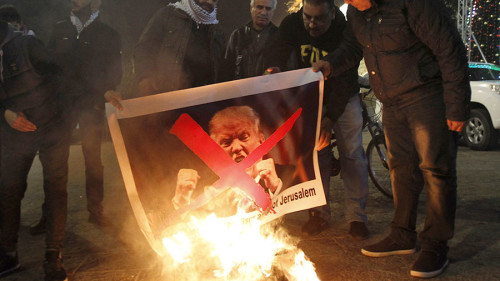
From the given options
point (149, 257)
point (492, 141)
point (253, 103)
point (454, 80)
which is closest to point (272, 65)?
point (253, 103)

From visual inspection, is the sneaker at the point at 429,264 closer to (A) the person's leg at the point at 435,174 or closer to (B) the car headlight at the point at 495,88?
(A) the person's leg at the point at 435,174

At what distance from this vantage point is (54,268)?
125 inches

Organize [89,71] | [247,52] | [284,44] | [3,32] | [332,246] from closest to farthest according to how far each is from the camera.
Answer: [3,32], [332,246], [284,44], [89,71], [247,52]

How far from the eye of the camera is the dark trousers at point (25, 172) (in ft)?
10.8

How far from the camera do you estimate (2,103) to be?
330 centimetres

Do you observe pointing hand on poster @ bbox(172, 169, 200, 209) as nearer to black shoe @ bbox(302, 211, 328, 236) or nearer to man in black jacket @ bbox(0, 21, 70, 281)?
man in black jacket @ bbox(0, 21, 70, 281)

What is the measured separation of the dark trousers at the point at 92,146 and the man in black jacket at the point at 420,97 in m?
2.90

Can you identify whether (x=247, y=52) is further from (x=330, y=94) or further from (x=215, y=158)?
(x=215, y=158)

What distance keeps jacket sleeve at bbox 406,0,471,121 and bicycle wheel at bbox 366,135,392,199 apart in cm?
236

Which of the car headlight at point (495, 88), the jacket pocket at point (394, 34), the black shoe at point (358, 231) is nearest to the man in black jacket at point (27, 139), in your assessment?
the black shoe at point (358, 231)

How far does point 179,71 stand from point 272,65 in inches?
34.1

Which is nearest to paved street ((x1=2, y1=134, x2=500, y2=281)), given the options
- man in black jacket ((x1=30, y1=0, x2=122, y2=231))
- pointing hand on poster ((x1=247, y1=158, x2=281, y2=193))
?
man in black jacket ((x1=30, y1=0, x2=122, y2=231))

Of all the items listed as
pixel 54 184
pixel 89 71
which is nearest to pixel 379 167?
pixel 89 71

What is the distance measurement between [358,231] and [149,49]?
250 centimetres
